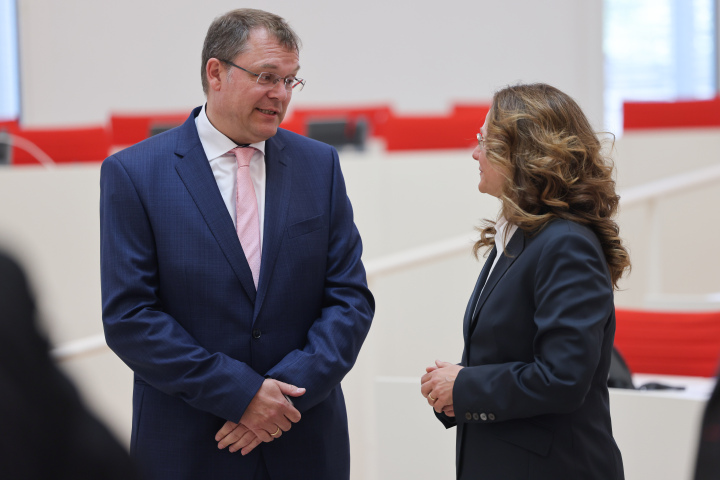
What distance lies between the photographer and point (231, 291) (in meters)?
1.84

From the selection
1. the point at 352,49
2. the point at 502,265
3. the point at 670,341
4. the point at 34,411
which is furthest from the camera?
the point at 352,49

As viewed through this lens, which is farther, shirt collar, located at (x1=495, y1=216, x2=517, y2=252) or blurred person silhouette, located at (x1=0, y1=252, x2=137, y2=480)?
shirt collar, located at (x1=495, y1=216, x2=517, y2=252)

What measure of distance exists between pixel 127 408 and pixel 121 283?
2089 mm

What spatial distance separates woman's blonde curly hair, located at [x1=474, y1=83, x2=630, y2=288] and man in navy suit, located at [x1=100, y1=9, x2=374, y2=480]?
51 centimetres

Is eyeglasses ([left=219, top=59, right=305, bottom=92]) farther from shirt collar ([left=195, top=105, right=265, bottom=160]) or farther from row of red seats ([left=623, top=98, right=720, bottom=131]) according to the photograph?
row of red seats ([left=623, top=98, right=720, bottom=131])

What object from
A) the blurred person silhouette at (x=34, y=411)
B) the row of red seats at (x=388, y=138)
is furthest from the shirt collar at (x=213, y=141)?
the row of red seats at (x=388, y=138)

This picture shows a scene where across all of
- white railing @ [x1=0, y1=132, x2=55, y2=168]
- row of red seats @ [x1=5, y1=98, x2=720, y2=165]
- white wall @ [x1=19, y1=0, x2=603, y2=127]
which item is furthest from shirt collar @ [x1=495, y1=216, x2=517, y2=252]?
white wall @ [x1=19, y1=0, x2=603, y2=127]

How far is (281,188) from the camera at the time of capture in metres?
1.96

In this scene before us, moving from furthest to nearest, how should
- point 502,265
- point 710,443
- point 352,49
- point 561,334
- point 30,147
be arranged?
1. point 352,49
2. point 30,147
3. point 502,265
4. point 561,334
5. point 710,443

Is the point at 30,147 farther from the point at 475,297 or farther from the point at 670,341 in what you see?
the point at 475,297

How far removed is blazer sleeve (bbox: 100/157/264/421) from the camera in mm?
1744

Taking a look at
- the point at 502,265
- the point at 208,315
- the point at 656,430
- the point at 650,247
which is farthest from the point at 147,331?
the point at 650,247

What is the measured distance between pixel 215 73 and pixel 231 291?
0.53 metres

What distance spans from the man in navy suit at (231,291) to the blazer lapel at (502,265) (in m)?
0.35
